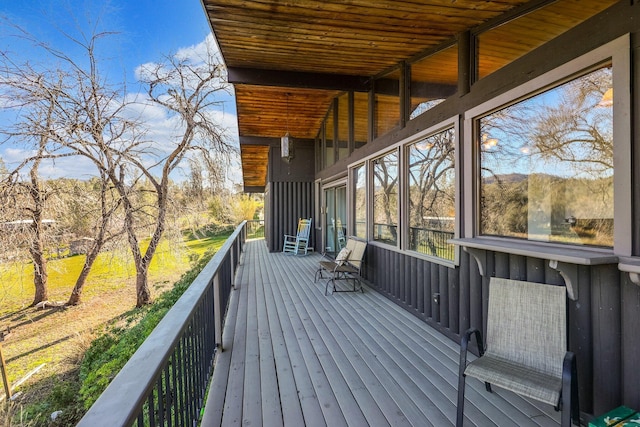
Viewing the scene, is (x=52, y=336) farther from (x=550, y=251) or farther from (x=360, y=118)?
(x=550, y=251)

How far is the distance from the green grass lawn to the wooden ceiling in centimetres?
672

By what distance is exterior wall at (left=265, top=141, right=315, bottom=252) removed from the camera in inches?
361

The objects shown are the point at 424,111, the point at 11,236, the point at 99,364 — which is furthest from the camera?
the point at 11,236

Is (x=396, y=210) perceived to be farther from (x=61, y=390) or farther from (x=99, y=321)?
(x=99, y=321)

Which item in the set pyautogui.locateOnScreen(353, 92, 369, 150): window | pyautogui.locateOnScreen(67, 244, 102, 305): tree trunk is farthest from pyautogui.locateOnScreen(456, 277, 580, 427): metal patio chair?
pyautogui.locateOnScreen(67, 244, 102, 305): tree trunk

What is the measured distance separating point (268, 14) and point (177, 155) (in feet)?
25.7

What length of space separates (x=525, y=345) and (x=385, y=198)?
287 cm

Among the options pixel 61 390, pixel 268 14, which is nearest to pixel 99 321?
pixel 61 390

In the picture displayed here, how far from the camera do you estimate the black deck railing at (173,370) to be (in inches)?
30.3

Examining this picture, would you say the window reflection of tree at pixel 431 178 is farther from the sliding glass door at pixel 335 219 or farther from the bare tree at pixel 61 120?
the bare tree at pixel 61 120

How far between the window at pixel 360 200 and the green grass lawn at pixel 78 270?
5.90 meters

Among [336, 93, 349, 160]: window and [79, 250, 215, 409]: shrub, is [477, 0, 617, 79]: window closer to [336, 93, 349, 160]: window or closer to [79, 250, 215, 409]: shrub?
[336, 93, 349, 160]: window

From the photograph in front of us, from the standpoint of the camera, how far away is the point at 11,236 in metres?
6.35

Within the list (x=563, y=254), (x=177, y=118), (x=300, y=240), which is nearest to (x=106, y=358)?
(x=300, y=240)
